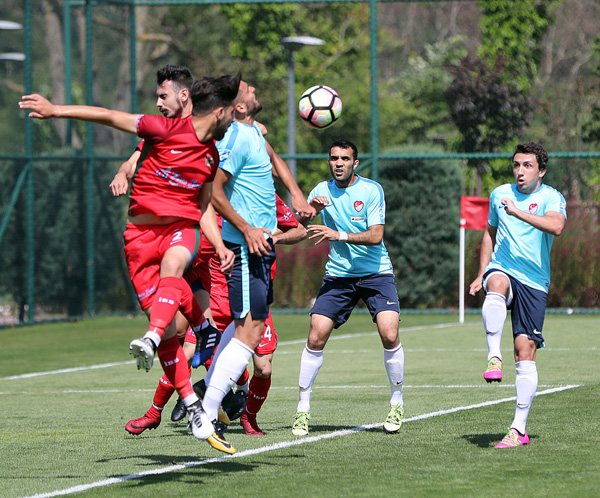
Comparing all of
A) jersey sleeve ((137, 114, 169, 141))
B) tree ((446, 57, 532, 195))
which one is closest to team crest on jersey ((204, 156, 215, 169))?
jersey sleeve ((137, 114, 169, 141))

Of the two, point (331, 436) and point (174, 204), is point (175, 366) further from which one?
point (331, 436)

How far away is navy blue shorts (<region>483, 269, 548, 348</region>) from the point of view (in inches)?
290

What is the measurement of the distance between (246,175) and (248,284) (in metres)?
0.70

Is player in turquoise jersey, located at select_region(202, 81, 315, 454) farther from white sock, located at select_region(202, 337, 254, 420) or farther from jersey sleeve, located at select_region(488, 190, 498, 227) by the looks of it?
jersey sleeve, located at select_region(488, 190, 498, 227)

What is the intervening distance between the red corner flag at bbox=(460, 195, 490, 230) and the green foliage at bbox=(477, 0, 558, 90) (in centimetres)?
488

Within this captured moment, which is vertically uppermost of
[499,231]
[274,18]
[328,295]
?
[274,18]

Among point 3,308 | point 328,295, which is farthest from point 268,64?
point 328,295

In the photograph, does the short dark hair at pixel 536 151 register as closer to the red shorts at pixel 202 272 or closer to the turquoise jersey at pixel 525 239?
the turquoise jersey at pixel 525 239

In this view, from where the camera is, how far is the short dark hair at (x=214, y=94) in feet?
21.8

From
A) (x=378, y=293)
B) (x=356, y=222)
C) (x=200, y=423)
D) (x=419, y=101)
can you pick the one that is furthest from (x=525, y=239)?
(x=419, y=101)

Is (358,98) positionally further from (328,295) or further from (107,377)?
(328,295)

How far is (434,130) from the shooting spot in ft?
116

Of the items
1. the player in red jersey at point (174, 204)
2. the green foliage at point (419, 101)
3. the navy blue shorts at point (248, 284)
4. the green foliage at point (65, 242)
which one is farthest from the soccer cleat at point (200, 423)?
A: the green foliage at point (419, 101)

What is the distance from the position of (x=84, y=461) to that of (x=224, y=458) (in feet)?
2.91
